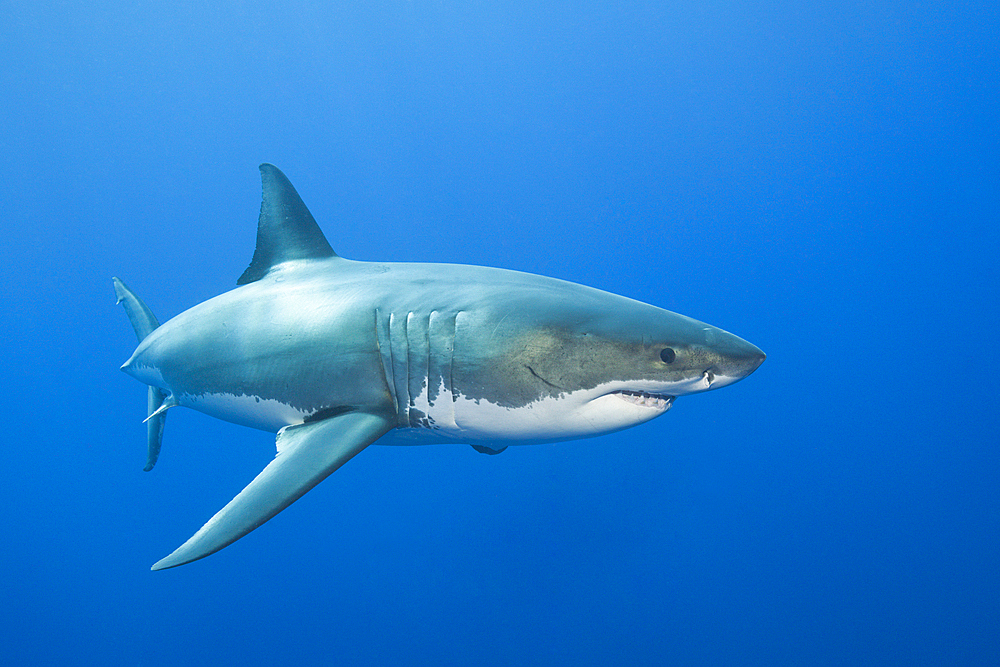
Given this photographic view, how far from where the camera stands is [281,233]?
2588 millimetres

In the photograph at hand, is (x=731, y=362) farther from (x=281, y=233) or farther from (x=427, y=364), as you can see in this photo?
(x=281, y=233)

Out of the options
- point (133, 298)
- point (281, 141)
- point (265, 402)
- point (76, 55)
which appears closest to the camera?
point (265, 402)

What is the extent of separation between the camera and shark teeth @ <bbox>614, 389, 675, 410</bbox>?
4.95 ft

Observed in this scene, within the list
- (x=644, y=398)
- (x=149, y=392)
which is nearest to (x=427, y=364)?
(x=644, y=398)

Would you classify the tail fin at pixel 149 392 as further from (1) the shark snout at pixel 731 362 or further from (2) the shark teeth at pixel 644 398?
(1) the shark snout at pixel 731 362

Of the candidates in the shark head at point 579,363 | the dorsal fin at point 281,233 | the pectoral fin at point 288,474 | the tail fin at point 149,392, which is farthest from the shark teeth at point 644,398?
the tail fin at point 149,392

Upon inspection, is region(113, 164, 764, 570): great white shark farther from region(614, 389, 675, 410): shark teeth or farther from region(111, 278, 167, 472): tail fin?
region(111, 278, 167, 472): tail fin

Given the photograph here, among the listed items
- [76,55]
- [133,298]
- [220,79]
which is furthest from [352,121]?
[133,298]

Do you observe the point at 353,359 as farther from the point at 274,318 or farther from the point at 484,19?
the point at 484,19

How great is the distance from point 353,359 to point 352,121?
43.6 feet

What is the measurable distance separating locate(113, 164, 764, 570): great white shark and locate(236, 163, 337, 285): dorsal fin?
13.8 inches

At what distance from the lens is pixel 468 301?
1.70m

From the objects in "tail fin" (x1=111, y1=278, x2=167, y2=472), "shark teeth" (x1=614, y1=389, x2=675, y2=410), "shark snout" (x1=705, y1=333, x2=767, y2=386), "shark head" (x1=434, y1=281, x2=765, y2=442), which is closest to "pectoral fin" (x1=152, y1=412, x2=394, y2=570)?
"shark head" (x1=434, y1=281, x2=765, y2=442)

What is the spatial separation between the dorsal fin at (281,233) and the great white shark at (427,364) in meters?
0.35
